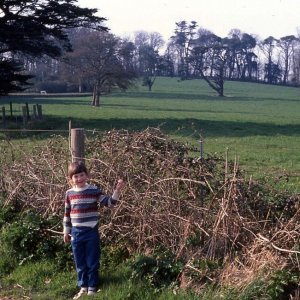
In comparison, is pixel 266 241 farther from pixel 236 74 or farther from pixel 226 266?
pixel 236 74

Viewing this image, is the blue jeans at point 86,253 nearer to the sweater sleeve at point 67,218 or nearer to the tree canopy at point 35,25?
the sweater sleeve at point 67,218

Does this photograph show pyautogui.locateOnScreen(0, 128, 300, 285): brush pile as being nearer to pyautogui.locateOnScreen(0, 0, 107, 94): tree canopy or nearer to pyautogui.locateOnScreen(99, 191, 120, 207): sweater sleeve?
pyautogui.locateOnScreen(99, 191, 120, 207): sweater sleeve

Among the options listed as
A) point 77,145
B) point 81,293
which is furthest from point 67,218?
point 77,145

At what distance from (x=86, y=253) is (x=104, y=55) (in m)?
52.4

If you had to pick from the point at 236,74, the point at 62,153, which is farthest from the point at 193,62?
the point at 62,153

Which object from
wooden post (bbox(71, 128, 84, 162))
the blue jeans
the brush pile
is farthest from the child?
wooden post (bbox(71, 128, 84, 162))

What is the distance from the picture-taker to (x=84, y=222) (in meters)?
6.08

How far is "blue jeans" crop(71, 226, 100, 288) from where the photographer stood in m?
6.09

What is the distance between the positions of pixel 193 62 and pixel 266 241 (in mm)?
100197

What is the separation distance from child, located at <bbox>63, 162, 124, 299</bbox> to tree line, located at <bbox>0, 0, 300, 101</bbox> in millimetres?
25216

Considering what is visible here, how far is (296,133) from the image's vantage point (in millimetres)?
28234

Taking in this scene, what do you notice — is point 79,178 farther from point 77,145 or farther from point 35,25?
point 35,25

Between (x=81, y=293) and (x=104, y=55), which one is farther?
(x=104, y=55)

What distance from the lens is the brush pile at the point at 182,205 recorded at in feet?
19.4
